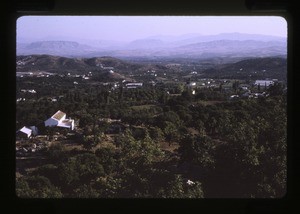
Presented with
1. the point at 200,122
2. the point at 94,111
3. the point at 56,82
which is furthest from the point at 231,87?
the point at 56,82

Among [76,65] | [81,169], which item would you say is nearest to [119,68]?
[76,65]

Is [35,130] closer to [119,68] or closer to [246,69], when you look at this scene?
[119,68]

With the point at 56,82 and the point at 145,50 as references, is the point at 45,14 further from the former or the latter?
the point at 145,50

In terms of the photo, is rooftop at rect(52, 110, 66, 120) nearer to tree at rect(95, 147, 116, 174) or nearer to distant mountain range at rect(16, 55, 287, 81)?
distant mountain range at rect(16, 55, 287, 81)

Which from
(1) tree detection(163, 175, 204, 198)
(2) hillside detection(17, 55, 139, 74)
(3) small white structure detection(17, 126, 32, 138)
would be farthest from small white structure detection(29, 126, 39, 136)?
(1) tree detection(163, 175, 204, 198)

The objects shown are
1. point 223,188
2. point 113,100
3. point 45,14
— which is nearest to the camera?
point 45,14

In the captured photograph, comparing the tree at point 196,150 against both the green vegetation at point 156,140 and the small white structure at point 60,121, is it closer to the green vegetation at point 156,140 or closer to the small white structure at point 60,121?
the green vegetation at point 156,140

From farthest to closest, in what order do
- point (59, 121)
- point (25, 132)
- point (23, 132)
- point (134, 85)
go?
point (134, 85) < point (59, 121) < point (25, 132) < point (23, 132)

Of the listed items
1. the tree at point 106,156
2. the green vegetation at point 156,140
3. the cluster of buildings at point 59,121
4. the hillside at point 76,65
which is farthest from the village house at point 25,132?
the tree at point 106,156
